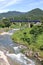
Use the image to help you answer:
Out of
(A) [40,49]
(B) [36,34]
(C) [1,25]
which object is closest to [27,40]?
(B) [36,34]

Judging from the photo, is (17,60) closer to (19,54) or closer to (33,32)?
(19,54)

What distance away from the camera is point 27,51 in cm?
3928

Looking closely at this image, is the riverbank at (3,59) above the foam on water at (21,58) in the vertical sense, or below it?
above

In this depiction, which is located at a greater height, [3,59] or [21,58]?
[3,59]

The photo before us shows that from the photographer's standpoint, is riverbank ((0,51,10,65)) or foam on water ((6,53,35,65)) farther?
foam on water ((6,53,35,65))

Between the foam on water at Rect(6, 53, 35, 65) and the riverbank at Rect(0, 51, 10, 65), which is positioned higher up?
the riverbank at Rect(0, 51, 10, 65)

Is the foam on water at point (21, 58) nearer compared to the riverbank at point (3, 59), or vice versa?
the riverbank at point (3, 59)

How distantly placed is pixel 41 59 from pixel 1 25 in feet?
243

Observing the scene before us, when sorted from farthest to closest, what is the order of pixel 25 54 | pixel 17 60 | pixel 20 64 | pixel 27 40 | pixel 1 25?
pixel 1 25 → pixel 27 40 → pixel 25 54 → pixel 17 60 → pixel 20 64

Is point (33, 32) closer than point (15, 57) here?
No

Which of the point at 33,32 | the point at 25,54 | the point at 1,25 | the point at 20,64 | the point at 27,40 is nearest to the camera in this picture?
the point at 20,64

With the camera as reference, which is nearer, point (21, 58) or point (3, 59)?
point (3, 59)

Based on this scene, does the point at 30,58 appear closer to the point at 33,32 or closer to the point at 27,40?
the point at 27,40

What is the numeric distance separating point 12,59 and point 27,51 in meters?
5.25
